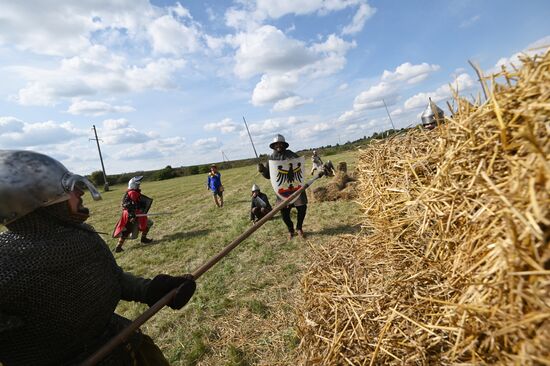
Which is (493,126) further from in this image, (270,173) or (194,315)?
(270,173)

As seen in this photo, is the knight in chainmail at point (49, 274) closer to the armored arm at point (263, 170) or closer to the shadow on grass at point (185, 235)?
the armored arm at point (263, 170)

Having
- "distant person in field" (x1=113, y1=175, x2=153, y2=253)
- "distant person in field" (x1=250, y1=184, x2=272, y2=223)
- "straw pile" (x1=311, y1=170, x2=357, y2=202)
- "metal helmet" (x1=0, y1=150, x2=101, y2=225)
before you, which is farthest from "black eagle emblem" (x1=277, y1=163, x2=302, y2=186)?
"metal helmet" (x1=0, y1=150, x2=101, y2=225)

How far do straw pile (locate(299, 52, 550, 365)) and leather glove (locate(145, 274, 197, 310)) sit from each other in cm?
107

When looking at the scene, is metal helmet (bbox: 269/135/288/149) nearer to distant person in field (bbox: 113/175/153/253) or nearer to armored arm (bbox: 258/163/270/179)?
armored arm (bbox: 258/163/270/179)

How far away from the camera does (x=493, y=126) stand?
1.59 m

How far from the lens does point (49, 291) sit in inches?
64.6

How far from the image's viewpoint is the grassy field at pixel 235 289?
11.6 ft

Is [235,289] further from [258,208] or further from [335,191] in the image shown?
[335,191]

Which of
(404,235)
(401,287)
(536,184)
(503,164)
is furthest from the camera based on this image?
(404,235)

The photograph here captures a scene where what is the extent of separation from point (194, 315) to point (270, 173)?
375cm

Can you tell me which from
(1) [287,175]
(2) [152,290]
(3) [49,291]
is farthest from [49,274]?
(1) [287,175]

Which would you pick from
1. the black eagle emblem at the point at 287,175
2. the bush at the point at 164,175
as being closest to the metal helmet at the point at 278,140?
the black eagle emblem at the point at 287,175

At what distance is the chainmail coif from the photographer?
1.57 m

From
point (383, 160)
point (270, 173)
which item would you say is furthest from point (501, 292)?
point (270, 173)
